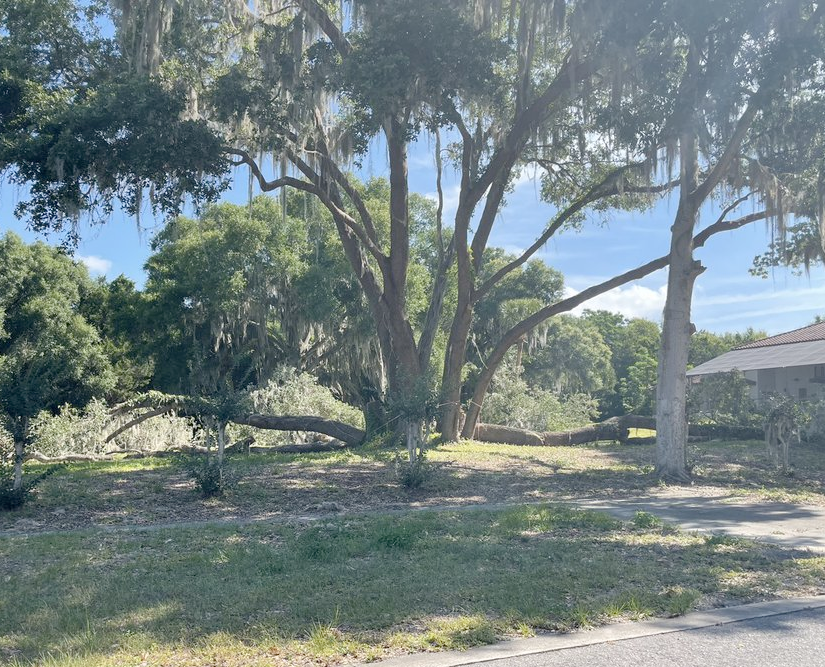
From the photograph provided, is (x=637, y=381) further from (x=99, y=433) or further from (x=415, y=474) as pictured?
(x=415, y=474)

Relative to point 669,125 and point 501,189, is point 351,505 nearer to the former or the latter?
point 669,125

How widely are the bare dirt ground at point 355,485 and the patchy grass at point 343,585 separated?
1544 mm

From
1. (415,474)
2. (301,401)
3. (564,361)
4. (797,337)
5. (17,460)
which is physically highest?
→ (797,337)

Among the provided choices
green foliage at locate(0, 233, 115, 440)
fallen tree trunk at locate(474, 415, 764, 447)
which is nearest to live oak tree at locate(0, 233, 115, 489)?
green foliage at locate(0, 233, 115, 440)

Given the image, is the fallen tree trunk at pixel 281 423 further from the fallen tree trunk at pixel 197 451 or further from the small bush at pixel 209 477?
the small bush at pixel 209 477

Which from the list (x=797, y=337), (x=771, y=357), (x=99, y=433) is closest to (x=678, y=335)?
(x=99, y=433)

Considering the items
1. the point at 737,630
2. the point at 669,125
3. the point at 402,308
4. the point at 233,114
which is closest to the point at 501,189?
the point at 402,308

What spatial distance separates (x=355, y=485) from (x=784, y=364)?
1926 cm

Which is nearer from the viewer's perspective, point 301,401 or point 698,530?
point 698,530

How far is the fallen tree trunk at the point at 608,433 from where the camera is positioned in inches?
892

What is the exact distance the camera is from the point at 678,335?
1420cm

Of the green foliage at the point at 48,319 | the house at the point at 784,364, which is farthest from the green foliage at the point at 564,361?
the green foliage at the point at 48,319

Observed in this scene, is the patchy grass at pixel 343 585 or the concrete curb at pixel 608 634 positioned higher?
the patchy grass at pixel 343 585

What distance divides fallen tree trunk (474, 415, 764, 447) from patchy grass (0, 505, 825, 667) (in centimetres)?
1384
